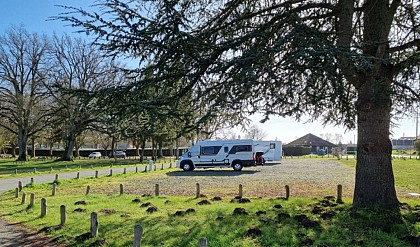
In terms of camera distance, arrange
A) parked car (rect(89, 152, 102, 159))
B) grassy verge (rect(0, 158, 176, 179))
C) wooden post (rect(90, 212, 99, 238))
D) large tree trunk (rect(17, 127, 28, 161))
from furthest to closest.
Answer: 1. parked car (rect(89, 152, 102, 159))
2. large tree trunk (rect(17, 127, 28, 161))
3. grassy verge (rect(0, 158, 176, 179))
4. wooden post (rect(90, 212, 99, 238))

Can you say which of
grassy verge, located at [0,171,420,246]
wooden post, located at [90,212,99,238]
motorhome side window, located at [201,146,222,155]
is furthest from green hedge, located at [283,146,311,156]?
wooden post, located at [90,212,99,238]

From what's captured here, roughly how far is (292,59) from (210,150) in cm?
2104

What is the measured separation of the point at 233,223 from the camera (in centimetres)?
752

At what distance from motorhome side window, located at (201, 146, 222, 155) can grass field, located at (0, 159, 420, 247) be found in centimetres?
1437

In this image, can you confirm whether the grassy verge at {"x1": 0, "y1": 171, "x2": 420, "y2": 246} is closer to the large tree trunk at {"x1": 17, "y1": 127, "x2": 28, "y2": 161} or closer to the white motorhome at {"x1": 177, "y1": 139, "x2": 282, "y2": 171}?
the white motorhome at {"x1": 177, "y1": 139, "x2": 282, "y2": 171}

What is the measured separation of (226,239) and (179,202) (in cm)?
474

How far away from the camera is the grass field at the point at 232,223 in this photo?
6.29 m

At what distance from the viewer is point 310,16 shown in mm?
8734

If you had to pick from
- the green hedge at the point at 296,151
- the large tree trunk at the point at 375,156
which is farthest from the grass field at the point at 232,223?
the green hedge at the point at 296,151

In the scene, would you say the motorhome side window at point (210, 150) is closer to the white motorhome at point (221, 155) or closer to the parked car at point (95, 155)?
the white motorhome at point (221, 155)

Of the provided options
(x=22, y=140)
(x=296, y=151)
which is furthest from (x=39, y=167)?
(x=296, y=151)

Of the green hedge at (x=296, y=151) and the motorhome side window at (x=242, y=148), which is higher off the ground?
the motorhome side window at (x=242, y=148)

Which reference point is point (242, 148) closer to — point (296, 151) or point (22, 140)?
point (22, 140)

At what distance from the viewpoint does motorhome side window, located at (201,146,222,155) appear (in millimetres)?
25391
